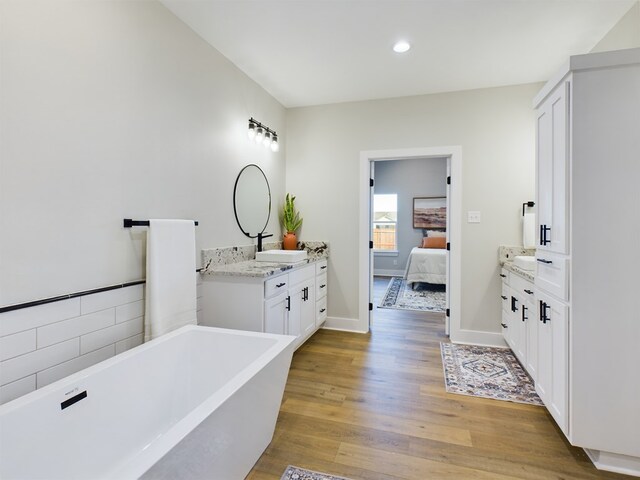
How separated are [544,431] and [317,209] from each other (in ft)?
9.26

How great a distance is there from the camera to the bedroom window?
25.4ft

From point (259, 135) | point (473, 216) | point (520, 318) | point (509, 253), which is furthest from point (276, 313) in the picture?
point (509, 253)

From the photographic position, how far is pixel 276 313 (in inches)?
103

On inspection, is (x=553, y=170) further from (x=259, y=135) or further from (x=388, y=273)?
(x=388, y=273)

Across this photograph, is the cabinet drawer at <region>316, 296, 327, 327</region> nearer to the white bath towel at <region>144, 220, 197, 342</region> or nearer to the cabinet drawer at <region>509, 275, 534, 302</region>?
the white bath towel at <region>144, 220, 197, 342</region>

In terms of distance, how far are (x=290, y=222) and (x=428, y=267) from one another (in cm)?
325

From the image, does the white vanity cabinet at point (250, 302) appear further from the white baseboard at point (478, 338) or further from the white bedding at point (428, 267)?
the white bedding at point (428, 267)

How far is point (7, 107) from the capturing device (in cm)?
135

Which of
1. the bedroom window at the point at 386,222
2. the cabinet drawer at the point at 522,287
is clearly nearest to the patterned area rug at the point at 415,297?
the bedroom window at the point at 386,222

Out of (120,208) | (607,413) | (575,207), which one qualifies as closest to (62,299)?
(120,208)

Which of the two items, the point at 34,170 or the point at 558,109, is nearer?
the point at 34,170

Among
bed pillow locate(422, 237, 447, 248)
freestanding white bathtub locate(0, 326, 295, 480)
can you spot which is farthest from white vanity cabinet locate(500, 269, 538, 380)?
bed pillow locate(422, 237, 447, 248)

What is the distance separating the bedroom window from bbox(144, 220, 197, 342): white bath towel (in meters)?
5.95

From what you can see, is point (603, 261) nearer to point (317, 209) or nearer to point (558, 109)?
point (558, 109)
